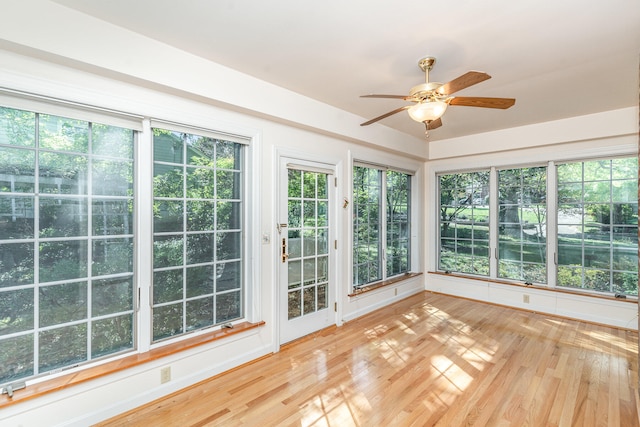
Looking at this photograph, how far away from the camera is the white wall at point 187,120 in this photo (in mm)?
1792

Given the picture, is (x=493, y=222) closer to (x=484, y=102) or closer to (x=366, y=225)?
(x=366, y=225)

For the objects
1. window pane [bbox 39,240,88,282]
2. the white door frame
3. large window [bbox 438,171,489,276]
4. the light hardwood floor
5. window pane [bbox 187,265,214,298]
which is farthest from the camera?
large window [bbox 438,171,489,276]

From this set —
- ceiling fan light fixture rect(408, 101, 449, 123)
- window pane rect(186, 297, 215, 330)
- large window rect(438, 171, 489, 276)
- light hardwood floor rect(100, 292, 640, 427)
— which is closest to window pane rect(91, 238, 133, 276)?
window pane rect(186, 297, 215, 330)

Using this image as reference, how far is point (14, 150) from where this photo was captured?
1840 millimetres

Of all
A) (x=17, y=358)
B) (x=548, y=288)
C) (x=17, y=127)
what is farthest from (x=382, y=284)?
(x=17, y=127)

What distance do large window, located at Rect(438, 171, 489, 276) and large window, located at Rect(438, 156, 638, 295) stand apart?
15 mm

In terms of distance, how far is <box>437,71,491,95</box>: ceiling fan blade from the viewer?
1.81 metres

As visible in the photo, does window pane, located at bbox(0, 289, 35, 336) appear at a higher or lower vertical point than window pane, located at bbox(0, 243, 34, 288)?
lower

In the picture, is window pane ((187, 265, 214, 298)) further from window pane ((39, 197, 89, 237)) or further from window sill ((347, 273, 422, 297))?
window sill ((347, 273, 422, 297))

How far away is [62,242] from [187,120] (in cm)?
125

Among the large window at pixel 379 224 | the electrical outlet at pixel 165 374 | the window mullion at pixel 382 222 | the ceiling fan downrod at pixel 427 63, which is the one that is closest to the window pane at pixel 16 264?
the electrical outlet at pixel 165 374

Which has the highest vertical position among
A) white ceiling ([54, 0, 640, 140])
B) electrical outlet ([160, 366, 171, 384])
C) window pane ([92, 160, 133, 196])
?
white ceiling ([54, 0, 640, 140])

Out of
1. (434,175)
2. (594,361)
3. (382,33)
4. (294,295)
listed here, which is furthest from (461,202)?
(382,33)

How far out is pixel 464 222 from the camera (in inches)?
202
